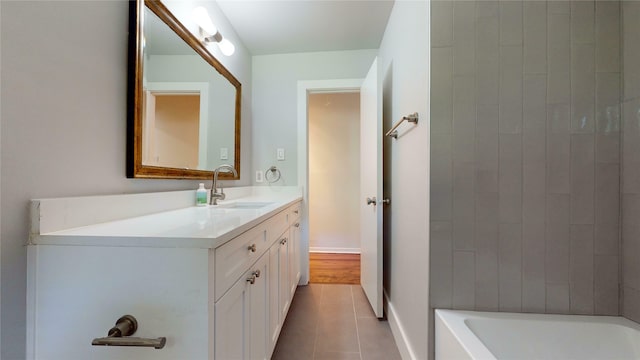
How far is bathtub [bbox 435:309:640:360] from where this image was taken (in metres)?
0.93

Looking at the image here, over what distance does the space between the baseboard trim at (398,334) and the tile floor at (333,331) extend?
40 millimetres

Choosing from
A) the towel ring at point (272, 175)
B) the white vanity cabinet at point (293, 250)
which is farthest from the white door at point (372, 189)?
the towel ring at point (272, 175)

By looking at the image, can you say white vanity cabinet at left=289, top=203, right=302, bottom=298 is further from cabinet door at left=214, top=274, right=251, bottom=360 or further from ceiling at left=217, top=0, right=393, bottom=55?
ceiling at left=217, top=0, right=393, bottom=55

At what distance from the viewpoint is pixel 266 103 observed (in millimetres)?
2484

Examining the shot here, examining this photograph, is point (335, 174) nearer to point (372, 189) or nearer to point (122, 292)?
point (372, 189)

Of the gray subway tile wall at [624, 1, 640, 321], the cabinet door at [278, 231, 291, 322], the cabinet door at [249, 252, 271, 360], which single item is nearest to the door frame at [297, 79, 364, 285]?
the cabinet door at [278, 231, 291, 322]

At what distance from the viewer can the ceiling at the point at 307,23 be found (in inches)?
70.4

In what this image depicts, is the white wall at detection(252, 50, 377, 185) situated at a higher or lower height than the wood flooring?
higher

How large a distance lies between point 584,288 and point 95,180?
198 centimetres

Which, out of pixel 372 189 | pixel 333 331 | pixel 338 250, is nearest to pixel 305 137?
pixel 372 189

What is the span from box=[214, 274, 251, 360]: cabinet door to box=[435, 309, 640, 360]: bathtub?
30.3 inches

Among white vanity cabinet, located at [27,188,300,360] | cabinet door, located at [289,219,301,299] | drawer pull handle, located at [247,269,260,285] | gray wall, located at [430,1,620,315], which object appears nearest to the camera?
white vanity cabinet, located at [27,188,300,360]

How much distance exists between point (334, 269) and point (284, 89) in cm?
203

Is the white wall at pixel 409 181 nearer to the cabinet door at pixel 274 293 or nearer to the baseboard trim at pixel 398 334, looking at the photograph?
the baseboard trim at pixel 398 334
